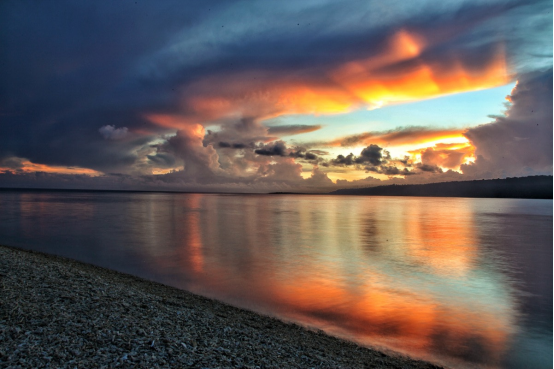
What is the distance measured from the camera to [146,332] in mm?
6953

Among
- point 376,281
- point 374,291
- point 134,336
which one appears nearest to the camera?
point 134,336

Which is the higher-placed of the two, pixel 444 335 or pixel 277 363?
pixel 277 363

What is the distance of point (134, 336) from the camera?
6676 millimetres

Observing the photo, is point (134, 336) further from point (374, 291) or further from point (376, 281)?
point (376, 281)

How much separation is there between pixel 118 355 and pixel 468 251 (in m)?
31.0

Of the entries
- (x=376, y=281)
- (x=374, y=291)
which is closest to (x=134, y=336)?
(x=374, y=291)

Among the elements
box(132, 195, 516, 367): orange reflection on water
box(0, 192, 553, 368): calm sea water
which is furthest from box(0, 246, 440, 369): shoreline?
box(0, 192, 553, 368): calm sea water

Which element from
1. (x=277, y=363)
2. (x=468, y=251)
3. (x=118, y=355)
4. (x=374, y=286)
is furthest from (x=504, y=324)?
(x=468, y=251)

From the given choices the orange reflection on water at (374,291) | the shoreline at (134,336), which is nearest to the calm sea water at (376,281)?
the orange reflection on water at (374,291)

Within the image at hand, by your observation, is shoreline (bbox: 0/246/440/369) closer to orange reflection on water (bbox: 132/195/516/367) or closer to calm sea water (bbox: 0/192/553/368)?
orange reflection on water (bbox: 132/195/516/367)

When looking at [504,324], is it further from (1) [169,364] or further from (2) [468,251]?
(2) [468,251]

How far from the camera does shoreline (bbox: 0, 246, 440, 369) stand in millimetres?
5844

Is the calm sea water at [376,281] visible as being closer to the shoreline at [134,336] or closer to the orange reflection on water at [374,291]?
the orange reflection on water at [374,291]

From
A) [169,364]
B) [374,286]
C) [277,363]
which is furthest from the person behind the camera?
[374,286]
